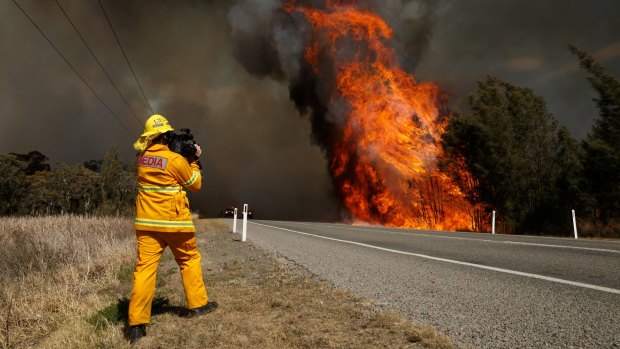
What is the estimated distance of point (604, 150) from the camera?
16969mm

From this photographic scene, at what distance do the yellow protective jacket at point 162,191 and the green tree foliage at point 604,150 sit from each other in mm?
19516

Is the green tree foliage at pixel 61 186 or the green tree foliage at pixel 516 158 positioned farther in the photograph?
the green tree foliage at pixel 61 186

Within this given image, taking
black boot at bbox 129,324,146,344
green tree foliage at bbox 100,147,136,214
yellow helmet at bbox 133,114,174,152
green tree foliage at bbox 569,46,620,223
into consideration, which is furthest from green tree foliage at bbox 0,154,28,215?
green tree foliage at bbox 569,46,620,223

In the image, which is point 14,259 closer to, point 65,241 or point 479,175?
point 65,241

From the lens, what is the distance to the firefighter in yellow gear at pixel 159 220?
144 inches

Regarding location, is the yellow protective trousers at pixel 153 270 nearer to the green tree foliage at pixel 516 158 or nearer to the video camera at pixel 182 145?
the video camera at pixel 182 145

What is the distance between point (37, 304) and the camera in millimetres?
4918

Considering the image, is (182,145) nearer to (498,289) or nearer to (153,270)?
(153,270)

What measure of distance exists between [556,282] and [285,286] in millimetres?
3611

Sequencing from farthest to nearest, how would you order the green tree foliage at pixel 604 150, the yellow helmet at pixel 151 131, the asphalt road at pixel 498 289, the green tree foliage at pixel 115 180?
the green tree foliage at pixel 115 180
the green tree foliage at pixel 604 150
the yellow helmet at pixel 151 131
the asphalt road at pixel 498 289

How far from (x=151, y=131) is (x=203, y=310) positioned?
6.63 ft

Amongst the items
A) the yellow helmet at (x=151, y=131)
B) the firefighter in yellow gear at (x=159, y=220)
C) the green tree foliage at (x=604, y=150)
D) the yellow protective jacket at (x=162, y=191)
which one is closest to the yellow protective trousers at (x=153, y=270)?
the firefighter in yellow gear at (x=159, y=220)

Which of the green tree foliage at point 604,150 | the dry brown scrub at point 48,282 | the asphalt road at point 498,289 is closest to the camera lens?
the asphalt road at point 498,289

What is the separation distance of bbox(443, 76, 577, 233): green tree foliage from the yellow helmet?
20119 mm
